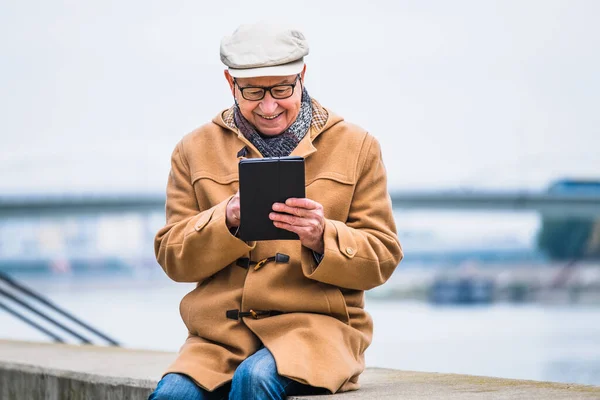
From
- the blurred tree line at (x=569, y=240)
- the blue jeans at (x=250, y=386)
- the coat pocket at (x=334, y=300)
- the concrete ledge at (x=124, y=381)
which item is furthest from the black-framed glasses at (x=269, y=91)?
the blurred tree line at (x=569, y=240)

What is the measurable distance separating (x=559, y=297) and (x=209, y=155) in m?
51.3

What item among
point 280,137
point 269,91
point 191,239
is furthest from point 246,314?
point 269,91

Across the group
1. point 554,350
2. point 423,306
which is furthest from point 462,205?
point 423,306

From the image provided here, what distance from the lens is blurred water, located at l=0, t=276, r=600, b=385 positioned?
65.9 feet

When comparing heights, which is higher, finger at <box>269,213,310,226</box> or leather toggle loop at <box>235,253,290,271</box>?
finger at <box>269,213,310,226</box>

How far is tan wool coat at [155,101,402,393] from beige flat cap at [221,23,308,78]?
19 centimetres

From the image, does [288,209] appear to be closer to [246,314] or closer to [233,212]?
[233,212]

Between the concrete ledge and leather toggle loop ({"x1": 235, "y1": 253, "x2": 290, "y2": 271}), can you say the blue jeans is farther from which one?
leather toggle loop ({"x1": 235, "y1": 253, "x2": 290, "y2": 271})

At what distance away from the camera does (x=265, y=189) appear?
252 cm

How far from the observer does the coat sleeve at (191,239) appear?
8.68ft

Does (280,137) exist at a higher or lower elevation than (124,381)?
higher

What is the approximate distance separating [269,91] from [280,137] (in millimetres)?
132

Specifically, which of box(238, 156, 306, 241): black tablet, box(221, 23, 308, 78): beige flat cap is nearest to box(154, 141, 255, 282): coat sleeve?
box(238, 156, 306, 241): black tablet

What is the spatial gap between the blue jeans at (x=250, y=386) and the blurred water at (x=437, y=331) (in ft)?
9.15
